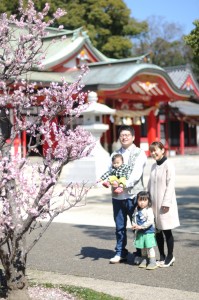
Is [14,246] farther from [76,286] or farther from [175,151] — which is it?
[175,151]

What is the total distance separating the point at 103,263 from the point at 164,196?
1.12m

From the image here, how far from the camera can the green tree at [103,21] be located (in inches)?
1432

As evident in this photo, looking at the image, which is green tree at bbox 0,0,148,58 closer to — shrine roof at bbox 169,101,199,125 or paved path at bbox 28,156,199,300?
shrine roof at bbox 169,101,199,125

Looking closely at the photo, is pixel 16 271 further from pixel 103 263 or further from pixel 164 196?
pixel 164 196

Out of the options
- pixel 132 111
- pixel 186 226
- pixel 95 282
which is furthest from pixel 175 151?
pixel 95 282

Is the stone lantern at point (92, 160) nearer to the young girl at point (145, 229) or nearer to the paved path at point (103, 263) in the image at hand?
the paved path at point (103, 263)

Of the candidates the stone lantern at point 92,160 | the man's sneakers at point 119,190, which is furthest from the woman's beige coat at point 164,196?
the stone lantern at point 92,160

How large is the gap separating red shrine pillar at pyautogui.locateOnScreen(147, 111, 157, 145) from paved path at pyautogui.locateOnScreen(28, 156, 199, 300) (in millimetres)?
18176

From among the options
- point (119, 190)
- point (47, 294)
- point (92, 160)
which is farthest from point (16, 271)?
point (92, 160)

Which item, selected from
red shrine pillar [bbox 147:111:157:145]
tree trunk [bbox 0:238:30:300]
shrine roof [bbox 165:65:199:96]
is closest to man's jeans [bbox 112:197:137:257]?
tree trunk [bbox 0:238:30:300]

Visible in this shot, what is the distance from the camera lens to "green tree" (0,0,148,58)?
119 ft

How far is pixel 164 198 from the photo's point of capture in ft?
18.9

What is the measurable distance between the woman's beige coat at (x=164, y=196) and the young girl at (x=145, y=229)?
8cm

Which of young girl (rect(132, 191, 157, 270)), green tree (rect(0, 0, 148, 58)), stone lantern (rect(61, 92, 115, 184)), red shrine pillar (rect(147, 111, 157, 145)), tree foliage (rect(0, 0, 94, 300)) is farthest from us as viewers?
green tree (rect(0, 0, 148, 58))
